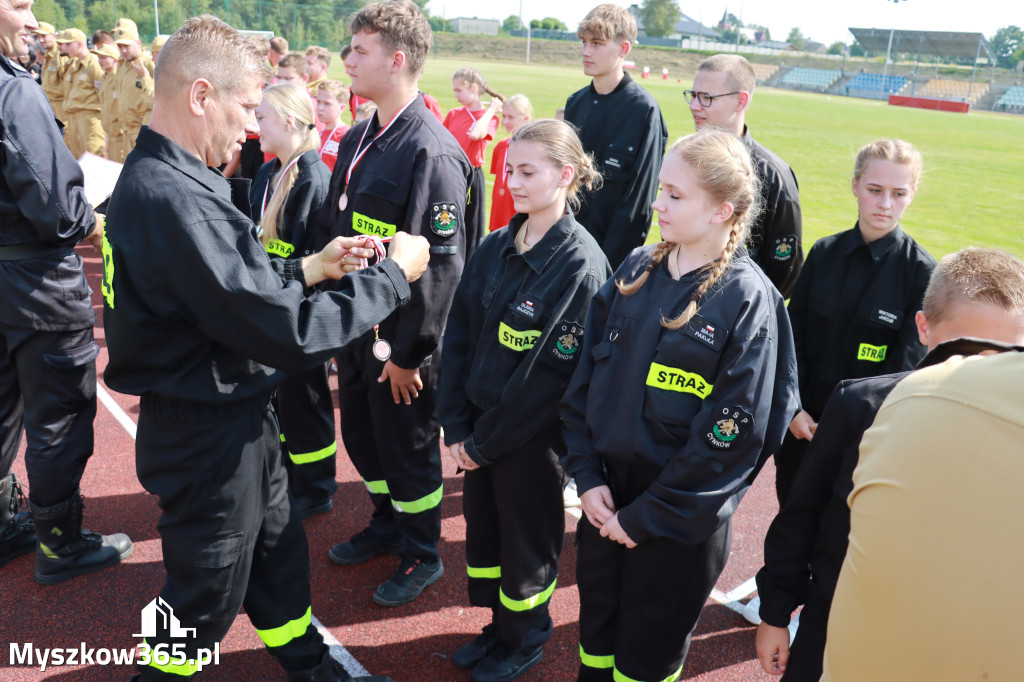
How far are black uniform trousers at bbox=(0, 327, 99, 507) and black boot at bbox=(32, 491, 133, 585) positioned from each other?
0.05m

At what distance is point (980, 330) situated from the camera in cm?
188

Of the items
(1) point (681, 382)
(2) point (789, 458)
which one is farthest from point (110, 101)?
(1) point (681, 382)

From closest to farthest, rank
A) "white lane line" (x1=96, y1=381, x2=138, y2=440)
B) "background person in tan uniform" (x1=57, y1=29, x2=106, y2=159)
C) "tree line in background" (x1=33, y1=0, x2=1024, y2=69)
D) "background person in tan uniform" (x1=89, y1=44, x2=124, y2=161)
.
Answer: "white lane line" (x1=96, y1=381, x2=138, y2=440) < "background person in tan uniform" (x1=89, y1=44, x2=124, y2=161) < "background person in tan uniform" (x1=57, y1=29, x2=106, y2=159) < "tree line in background" (x1=33, y1=0, x2=1024, y2=69)

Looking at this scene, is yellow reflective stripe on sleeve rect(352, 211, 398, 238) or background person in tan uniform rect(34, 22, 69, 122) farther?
background person in tan uniform rect(34, 22, 69, 122)

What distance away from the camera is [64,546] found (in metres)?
3.54

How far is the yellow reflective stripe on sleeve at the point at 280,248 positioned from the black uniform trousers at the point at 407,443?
0.67 meters

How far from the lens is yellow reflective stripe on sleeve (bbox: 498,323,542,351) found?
2820 mm

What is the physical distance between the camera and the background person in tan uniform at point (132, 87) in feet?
33.1

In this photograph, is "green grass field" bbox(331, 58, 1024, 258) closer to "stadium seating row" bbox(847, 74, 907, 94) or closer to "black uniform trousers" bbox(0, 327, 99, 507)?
"black uniform trousers" bbox(0, 327, 99, 507)

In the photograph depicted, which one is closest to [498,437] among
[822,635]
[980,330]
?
[822,635]

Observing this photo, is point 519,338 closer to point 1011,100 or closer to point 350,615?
point 350,615

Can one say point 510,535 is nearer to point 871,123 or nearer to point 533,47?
point 871,123

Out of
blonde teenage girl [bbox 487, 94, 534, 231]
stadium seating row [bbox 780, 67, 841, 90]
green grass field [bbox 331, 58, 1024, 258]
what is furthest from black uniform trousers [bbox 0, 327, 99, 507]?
stadium seating row [bbox 780, 67, 841, 90]

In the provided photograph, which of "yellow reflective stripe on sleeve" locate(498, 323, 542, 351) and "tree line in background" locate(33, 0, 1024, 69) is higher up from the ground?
"tree line in background" locate(33, 0, 1024, 69)
